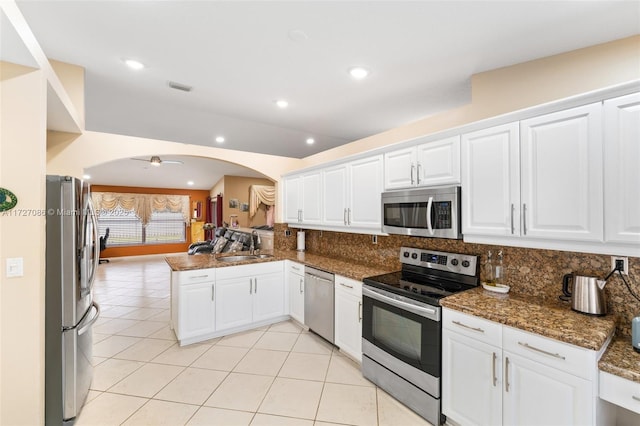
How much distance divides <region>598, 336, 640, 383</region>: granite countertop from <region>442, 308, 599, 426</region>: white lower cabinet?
6 cm

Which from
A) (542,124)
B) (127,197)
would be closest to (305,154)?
(542,124)

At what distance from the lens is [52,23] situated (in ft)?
6.53

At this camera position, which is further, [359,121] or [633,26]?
[359,121]

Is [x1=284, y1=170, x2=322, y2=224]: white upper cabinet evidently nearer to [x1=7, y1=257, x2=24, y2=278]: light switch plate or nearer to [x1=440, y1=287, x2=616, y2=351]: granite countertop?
[x1=440, y1=287, x2=616, y2=351]: granite countertop

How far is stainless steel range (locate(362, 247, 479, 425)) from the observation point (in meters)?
1.96

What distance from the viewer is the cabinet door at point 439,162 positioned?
86.0 inches

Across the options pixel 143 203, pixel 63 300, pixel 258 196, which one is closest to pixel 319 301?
pixel 63 300

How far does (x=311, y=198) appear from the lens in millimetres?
3848

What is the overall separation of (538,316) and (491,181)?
0.90 metres

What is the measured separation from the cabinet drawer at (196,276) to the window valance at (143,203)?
741 cm

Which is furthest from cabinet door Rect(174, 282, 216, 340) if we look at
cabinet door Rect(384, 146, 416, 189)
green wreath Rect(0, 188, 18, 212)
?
cabinet door Rect(384, 146, 416, 189)

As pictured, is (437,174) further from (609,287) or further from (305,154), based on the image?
(305,154)

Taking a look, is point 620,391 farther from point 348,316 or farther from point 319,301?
point 319,301

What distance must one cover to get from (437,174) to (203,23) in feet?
6.77
